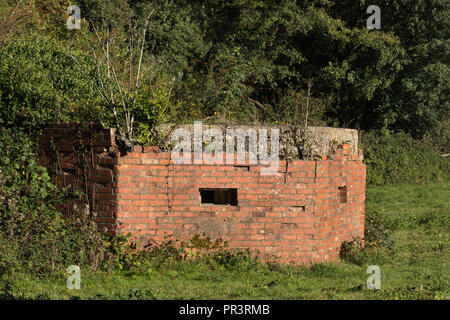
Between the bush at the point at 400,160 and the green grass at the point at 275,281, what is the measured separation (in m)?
9.80

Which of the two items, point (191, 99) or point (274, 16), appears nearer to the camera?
point (191, 99)

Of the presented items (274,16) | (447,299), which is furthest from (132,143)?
(274,16)

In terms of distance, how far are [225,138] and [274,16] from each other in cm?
1310

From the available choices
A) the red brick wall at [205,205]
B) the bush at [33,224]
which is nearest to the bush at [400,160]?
the red brick wall at [205,205]

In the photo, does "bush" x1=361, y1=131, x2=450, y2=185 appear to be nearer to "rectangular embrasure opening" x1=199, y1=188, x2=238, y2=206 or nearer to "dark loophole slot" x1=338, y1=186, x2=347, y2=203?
"dark loophole slot" x1=338, y1=186, x2=347, y2=203

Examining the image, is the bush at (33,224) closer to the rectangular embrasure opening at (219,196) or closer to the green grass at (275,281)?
the green grass at (275,281)

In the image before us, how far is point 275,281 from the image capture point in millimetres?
6863

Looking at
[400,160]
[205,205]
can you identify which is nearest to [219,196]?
[205,205]

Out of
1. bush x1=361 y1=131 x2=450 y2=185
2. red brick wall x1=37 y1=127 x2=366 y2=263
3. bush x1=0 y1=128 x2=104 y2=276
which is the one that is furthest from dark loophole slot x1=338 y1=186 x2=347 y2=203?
bush x1=361 y1=131 x2=450 y2=185

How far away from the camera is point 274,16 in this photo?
65.6 ft

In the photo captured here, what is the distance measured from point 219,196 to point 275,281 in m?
1.71

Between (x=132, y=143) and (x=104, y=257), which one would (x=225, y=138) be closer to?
(x=132, y=143)

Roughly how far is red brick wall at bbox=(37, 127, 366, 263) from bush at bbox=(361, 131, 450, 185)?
11974mm

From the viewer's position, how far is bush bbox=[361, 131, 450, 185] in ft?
64.2
